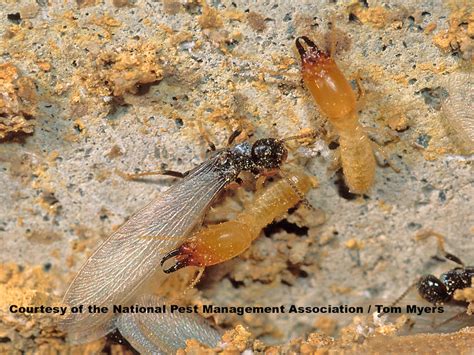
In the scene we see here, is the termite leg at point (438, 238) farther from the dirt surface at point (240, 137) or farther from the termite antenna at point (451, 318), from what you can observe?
the termite antenna at point (451, 318)

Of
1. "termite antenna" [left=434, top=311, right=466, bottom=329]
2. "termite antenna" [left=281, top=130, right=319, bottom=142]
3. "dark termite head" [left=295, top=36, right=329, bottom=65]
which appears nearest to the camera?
"dark termite head" [left=295, top=36, right=329, bottom=65]

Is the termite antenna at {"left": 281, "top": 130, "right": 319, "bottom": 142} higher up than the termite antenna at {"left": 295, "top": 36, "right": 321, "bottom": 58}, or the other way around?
the termite antenna at {"left": 295, "top": 36, "right": 321, "bottom": 58}

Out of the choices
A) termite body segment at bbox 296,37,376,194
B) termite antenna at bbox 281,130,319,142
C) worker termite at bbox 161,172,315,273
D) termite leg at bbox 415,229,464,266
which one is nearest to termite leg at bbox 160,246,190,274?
worker termite at bbox 161,172,315,273

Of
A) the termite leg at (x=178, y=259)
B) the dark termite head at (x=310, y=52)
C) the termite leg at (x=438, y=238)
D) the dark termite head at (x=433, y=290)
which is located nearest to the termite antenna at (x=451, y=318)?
the dark termite head at (x=433, y=290)

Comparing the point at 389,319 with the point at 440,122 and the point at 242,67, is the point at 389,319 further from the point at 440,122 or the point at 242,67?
the point at 242,67

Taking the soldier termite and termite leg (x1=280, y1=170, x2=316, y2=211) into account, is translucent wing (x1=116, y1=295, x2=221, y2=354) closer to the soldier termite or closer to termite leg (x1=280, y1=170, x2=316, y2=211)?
the soldier termite

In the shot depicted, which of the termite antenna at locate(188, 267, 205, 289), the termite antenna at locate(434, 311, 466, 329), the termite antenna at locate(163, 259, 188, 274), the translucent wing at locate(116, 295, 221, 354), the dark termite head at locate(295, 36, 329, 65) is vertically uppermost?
the dark termite head at locate(295, 36, 329, 65)

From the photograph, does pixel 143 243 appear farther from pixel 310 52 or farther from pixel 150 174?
pixel 310 52
